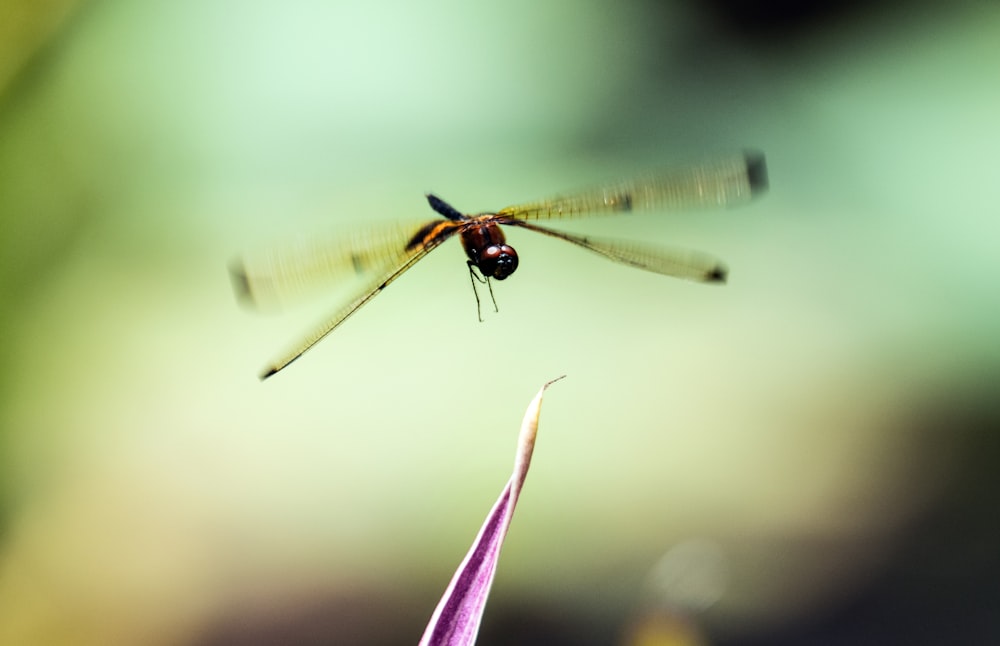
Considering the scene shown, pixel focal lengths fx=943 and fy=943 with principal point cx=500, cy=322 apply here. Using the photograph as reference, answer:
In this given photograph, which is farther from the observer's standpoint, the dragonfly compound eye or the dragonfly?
the dragonfly compound eye

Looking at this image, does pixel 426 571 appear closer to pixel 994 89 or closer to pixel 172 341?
pixel 172 341

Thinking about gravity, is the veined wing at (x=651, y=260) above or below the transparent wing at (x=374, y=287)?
below

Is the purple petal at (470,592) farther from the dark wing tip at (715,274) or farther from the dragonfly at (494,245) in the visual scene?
the dark wing tip at (715,274)

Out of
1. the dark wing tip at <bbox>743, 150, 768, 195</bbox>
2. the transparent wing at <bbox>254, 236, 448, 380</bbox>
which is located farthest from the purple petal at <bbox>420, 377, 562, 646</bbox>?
the dark wing tip at <bbox>743, 150, 768, 195</bbox>

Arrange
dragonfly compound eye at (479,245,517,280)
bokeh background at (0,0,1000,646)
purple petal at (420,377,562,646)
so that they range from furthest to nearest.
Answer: bokeh background at (0,0,1000,646)
dragonfly compound eye at (479,245,517,280)
purple petal at (420,377,562,646)

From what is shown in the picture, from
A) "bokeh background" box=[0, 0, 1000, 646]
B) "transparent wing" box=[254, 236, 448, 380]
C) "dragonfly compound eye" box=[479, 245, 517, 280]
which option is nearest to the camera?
"transparent wing" box=[254, 236, 448, 380]

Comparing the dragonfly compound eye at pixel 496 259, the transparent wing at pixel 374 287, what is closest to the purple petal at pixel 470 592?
the transparent wing at pixel 374 287

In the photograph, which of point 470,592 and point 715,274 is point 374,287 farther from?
point 470,592

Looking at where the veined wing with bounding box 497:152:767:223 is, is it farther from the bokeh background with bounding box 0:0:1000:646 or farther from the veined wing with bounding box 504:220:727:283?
the bokeh background with bounding box 0:0:1000:646

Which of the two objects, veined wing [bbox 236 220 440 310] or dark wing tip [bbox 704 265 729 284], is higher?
veined wing [bbox 236 220 440 310]
